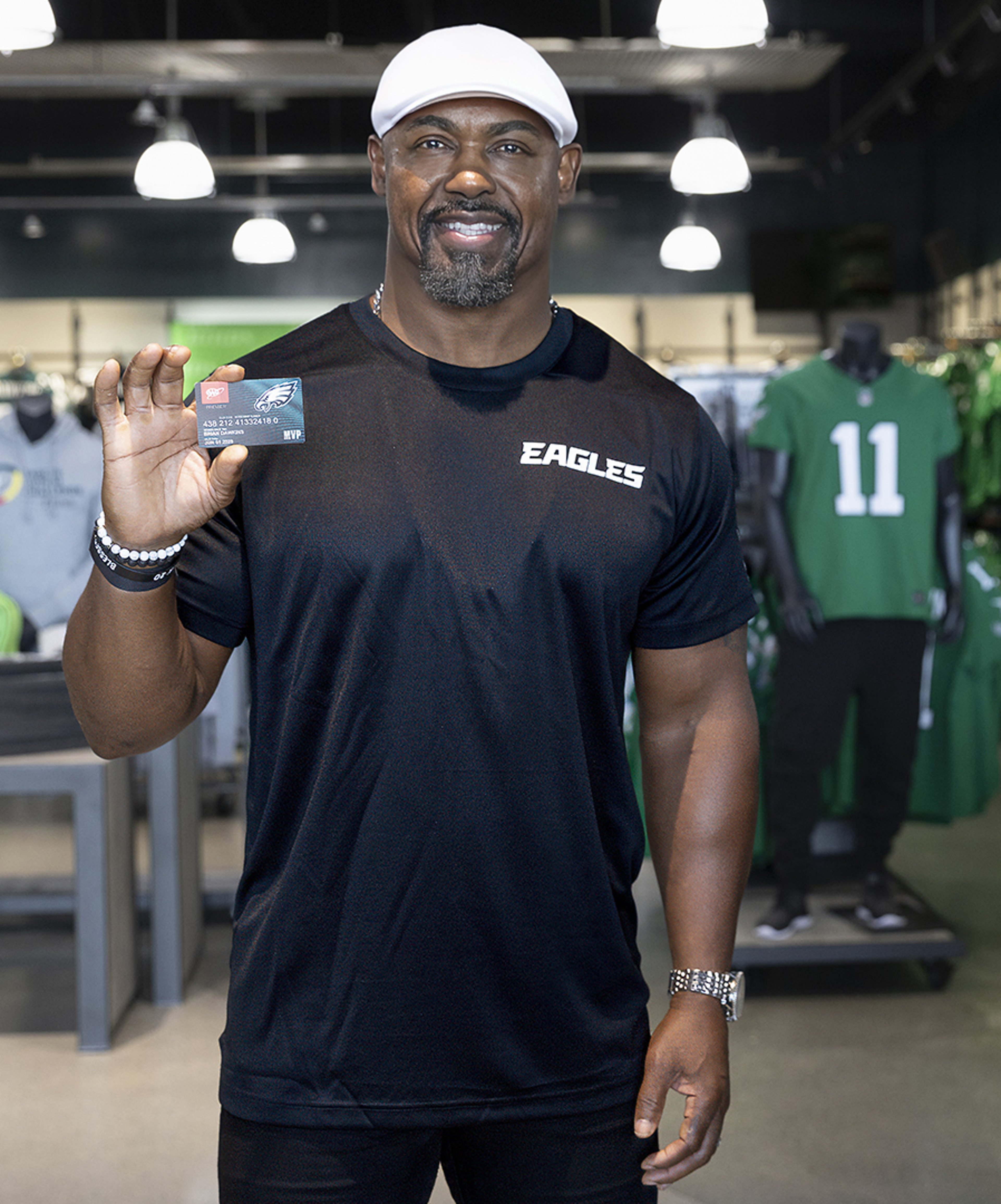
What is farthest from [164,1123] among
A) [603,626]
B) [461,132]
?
[461,132]

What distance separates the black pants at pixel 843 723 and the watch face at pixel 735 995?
2.63m

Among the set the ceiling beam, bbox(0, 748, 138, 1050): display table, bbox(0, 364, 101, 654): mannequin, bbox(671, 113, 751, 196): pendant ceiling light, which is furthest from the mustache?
the ceiling beam

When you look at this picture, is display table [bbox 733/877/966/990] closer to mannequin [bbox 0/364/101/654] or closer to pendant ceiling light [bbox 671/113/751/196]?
→ mannequin [bbox 0/364/101/654]

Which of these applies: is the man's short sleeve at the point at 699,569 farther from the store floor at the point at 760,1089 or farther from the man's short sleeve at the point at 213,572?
the store floor at the point at 760,1089

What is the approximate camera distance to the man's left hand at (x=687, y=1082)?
133 cm

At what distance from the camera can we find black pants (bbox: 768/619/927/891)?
3953 mm

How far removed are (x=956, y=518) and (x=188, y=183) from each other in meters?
3.97

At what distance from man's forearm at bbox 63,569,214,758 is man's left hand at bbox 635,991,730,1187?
22.2 inches

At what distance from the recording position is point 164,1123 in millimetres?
3156

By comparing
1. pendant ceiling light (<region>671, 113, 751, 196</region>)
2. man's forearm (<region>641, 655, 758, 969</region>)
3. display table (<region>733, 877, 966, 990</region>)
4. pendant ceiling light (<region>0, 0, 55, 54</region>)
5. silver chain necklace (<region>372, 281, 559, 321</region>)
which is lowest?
display table (<region>733, 877, 966, 990</region>)

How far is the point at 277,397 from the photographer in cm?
127

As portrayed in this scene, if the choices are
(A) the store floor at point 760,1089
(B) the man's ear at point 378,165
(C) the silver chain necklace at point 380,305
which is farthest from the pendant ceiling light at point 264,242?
(C) the silver chain necklace at point 380,305

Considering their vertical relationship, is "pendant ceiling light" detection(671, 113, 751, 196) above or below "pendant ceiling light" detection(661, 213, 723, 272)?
below

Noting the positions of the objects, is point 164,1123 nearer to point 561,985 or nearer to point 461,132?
point 561,985
